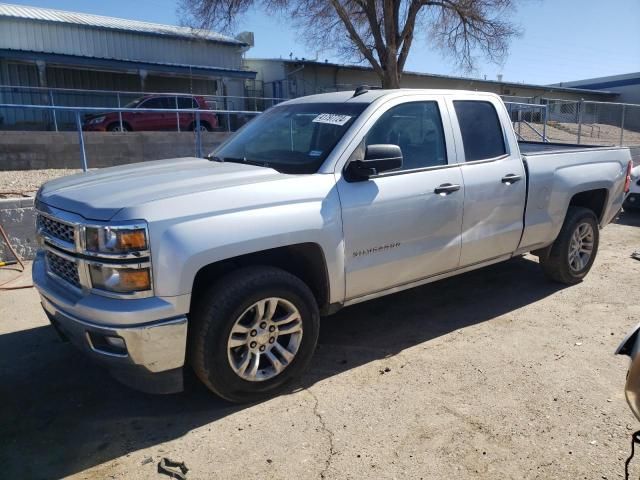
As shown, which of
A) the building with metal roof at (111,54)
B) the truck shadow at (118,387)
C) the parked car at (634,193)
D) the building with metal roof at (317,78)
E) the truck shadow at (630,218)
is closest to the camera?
the truck shadow at (118,387)

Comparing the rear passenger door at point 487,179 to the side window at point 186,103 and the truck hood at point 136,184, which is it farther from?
the side window at point 186,103

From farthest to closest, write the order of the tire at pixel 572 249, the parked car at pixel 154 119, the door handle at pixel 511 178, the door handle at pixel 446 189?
1. the parked car at pixel 154 119
2. the tire at pixel 572 249
3. the door handle at pixel 511 178
4. the door handle at pixel 446 189

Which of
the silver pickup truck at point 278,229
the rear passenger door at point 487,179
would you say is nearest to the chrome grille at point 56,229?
the silver pickup truck at point 278,229

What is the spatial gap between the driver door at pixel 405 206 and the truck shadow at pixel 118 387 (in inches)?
24.1

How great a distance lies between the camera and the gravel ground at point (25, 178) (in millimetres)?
9113

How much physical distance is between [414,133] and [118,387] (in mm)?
2842

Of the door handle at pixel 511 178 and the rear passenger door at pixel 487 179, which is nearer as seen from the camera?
the rear passenger door at pixel 487 179

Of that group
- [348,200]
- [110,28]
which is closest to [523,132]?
[348,200]

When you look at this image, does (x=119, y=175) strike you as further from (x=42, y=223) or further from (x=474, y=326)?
(x=474, y=326)

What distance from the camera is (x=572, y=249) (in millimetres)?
5363

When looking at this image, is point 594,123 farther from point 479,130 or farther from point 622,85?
point 622,85

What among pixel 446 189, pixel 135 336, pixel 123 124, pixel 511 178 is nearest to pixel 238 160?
pixel 446 189

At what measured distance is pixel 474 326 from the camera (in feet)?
14.7

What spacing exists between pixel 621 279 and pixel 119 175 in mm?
5260
